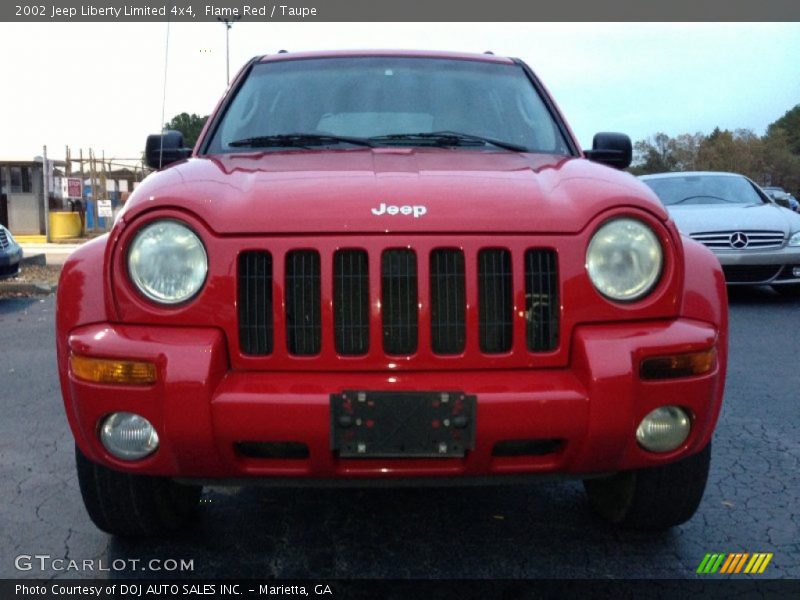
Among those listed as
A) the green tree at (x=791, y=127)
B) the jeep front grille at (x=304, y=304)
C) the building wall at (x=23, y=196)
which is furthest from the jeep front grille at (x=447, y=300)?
the green tree at (x=791, y=127)

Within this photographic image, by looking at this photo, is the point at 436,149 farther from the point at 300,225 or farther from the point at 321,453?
the point at 321,453

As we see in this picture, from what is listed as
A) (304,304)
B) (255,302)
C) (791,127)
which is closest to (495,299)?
(304,304)

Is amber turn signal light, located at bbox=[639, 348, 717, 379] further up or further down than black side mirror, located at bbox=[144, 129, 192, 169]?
further down

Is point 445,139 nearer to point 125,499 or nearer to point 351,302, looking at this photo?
point 351,302

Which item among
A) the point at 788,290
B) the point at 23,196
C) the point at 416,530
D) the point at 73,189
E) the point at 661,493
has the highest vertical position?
the point at 661,493

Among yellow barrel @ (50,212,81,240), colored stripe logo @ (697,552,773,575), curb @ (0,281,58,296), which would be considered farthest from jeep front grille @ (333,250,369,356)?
yellow barrel @ (50,212,81,240)

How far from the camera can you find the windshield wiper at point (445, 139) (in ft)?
11.6

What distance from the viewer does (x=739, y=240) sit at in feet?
30.1

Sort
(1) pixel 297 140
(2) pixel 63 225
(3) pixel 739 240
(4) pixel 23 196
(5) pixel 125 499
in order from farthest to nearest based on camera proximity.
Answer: (4) pixel 23 196 → (2) pixel 63 225 → (3) pixel 739 240 → (1) pixel 297 140 → (5) pixel 125 499

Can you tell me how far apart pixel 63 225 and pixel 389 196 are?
72.8 ft

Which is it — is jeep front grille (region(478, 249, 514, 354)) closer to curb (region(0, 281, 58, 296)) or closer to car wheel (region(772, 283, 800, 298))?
car wheel (region(772, 283, 800, 298))

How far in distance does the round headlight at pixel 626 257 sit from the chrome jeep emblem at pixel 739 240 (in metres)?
7.15

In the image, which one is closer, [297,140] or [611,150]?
[297,140]

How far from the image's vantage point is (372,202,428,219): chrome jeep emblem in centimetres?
253
